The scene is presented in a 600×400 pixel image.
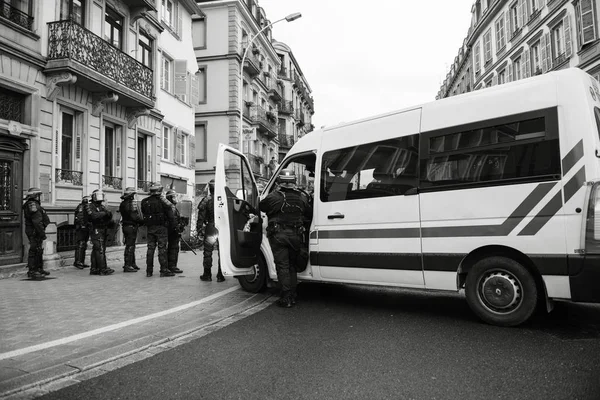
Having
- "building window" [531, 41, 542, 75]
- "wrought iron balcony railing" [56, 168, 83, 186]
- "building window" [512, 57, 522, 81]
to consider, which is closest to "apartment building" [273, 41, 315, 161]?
"building window" [512, 57, 522, 81]

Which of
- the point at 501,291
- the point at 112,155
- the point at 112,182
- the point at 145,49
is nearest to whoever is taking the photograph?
the point at 501,291

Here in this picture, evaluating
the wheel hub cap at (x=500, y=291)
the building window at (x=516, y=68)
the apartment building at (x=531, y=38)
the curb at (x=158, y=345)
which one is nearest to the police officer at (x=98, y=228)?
the curb at (x=158, y=345)

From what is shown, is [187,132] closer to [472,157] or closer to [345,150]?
[345,150]

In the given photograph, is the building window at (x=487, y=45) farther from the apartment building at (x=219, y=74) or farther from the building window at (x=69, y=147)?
the building window at (x=69, y=147)

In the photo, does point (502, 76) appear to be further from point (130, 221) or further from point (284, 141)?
point (130, 221)

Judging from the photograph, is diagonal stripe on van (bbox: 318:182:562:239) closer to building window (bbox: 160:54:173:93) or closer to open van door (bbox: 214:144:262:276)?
open van door (bbox: 214:144:262:276)

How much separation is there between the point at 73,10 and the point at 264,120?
22.5 m

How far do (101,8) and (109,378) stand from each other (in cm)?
1280

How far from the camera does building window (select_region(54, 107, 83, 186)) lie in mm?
11430

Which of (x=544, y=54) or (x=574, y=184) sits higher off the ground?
(x=544, y=54)

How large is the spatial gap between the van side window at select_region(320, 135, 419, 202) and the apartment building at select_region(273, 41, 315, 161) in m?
37.2

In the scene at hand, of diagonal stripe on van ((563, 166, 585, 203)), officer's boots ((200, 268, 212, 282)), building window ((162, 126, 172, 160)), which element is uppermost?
building window ((162, 126, 172, 160))

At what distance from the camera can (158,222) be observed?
9.10 metres

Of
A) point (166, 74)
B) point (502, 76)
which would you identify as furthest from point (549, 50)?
point (166, 74)
